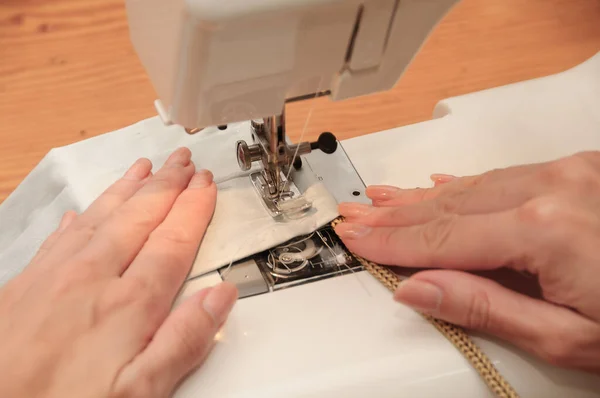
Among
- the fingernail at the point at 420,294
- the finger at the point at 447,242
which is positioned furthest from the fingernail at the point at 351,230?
the fingernail at the point at 420,294

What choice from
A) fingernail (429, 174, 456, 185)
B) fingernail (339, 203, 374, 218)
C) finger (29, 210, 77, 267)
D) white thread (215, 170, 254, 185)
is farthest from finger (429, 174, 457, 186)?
finger (29, 210, 77, 267)

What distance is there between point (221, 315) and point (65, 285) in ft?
0.52

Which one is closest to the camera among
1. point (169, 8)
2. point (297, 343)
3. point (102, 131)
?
point (169, 8)

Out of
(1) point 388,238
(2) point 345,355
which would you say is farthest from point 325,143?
(2) point 345,355

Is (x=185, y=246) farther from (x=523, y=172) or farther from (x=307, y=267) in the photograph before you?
(x=523, y=172)

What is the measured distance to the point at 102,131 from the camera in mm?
1033

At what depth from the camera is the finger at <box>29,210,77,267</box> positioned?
700 mm

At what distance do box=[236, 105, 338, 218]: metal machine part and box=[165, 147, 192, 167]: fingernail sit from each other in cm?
7

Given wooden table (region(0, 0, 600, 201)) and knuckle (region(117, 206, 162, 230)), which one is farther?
wooden table (region(0, 0, 600, 201))

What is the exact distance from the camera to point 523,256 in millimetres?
587

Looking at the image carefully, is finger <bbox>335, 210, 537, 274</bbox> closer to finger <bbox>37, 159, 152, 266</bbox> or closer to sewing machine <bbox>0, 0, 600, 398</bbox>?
sewing machine <bbox>0, 0, 600, 398</bbox>

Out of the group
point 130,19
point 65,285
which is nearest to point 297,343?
point 65,285

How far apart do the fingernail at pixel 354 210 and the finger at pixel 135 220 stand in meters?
0.19

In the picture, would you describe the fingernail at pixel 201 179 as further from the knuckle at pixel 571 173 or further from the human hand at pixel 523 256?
the knuckle at pixel 571 173
